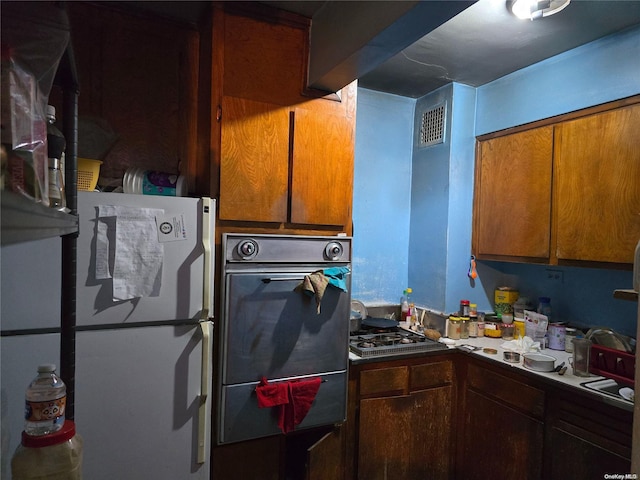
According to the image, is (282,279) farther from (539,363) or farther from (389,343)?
(539,363)

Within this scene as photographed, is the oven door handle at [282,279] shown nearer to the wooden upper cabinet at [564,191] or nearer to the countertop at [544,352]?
the countertop at [544,352]

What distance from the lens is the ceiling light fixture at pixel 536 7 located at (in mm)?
1700

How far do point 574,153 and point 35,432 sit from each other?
2.50m

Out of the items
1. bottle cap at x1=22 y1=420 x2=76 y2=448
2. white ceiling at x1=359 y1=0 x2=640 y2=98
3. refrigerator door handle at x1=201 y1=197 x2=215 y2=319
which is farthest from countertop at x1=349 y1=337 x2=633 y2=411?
white ceiling at x1=359 y1=0 x2=640 y2=98

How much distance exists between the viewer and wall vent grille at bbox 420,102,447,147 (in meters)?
2.67

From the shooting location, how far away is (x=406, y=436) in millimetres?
2119

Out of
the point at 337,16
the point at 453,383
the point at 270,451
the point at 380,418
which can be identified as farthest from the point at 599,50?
the point at 270,451

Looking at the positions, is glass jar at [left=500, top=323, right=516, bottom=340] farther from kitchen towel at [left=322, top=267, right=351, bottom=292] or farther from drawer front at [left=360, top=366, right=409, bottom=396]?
kitchen towel at [left=322, top=267, right=351, bottom=292]

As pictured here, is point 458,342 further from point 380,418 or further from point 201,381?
point 201,381

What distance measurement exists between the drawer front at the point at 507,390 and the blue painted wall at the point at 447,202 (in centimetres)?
55

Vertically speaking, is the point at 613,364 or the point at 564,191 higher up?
the point at 564,191

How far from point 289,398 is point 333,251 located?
720 mm

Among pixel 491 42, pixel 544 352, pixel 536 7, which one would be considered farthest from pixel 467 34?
pixel 544 352

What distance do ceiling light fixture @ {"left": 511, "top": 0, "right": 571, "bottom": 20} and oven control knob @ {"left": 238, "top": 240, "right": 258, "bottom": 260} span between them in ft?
5.27
